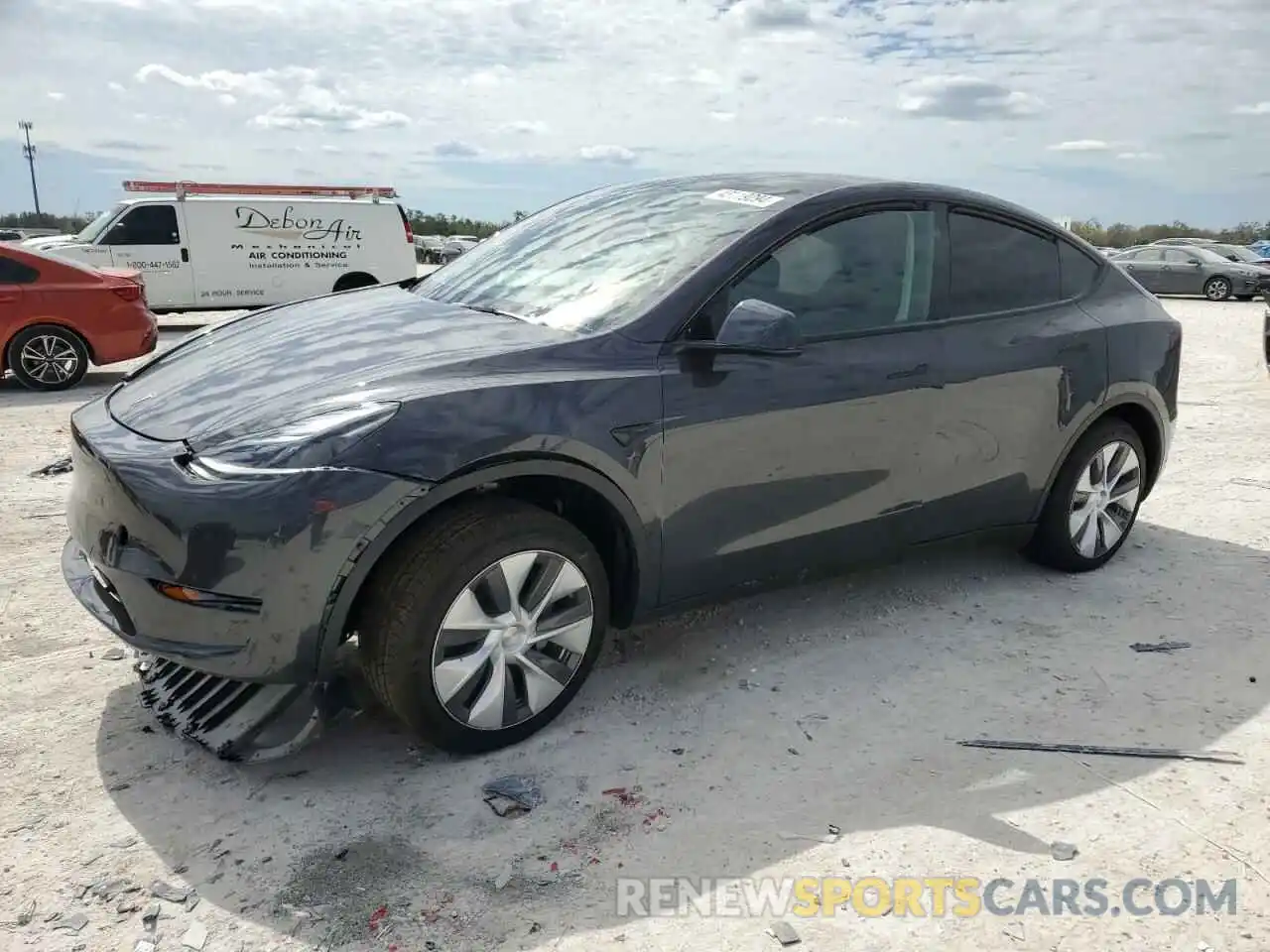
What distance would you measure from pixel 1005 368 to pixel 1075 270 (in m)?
0.80

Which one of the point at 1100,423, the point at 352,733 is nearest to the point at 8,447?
the point at 352,733

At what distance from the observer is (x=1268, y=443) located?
741 centimetres

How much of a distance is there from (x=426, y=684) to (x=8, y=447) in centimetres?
542

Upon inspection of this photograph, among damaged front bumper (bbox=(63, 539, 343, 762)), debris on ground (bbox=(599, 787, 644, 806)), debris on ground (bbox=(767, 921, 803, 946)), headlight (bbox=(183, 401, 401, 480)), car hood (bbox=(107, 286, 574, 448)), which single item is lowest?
debris on ground (bbox=(767, 921, 803, 946))

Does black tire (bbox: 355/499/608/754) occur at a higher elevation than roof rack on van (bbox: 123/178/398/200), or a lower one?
lower

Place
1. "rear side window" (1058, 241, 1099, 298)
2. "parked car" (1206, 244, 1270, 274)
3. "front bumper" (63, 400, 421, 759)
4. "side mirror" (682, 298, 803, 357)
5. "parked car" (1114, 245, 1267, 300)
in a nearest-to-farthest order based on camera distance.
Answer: "front bumper" (63, 400, 421, 759) < "side mirror" (682, 298, 803, 357) < "rear side window" (1058, 241, 1099, 298) < "parked car" (1114, 245, 1267, 300) < "parked car" (1206, 244, 1270, 274)

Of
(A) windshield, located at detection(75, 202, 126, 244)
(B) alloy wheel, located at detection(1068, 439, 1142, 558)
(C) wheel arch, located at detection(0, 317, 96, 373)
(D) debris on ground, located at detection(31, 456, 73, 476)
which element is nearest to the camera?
(B) alloy wheel, located at detection(1068, 439, 1142, 558)

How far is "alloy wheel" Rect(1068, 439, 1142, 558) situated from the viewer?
14.9 ft

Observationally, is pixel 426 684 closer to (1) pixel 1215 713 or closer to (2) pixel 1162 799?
(2) pixel 1162 799

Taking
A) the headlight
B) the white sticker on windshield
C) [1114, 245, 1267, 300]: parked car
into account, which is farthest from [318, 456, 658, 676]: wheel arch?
[1114, 245, 1267, 300]: parked car

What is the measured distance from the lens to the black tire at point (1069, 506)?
175 inches

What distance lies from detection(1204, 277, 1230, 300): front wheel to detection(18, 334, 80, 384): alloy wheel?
22.7 m

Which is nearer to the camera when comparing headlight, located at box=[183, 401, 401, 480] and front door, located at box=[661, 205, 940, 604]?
headlight, located at box=[183, 401, 401, 480]

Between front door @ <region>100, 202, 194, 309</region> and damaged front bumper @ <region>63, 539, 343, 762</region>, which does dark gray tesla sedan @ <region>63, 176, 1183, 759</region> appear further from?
front door @ <region>100, 202, 194, 309</region>
